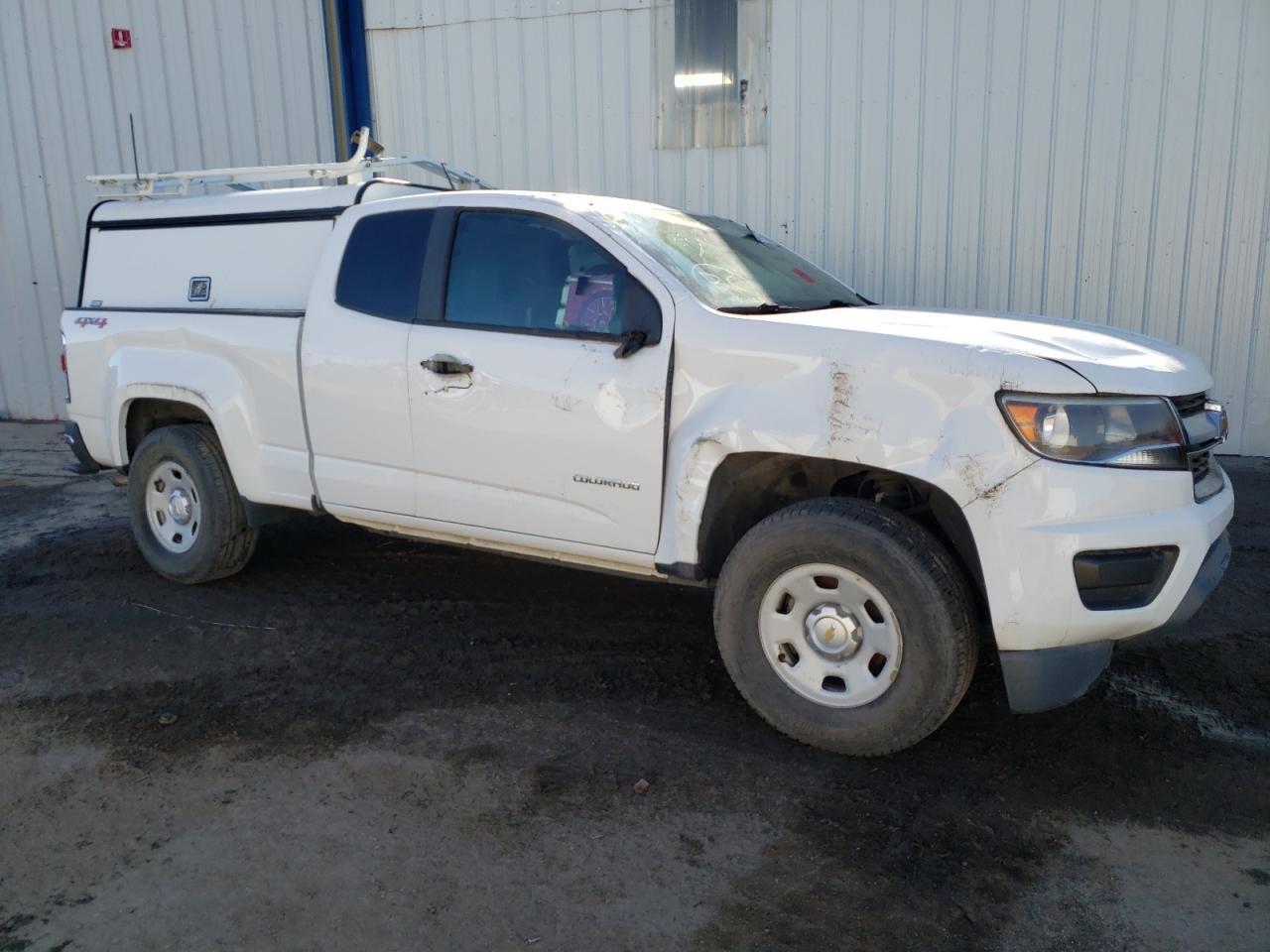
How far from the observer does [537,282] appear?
13.9 feet

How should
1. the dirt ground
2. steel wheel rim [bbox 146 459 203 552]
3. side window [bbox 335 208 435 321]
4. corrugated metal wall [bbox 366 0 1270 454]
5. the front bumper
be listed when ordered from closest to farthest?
the dirt ground, the front bumper, side window [bbox 335 208 435 321], steel wheel rim [bbox 146 459 203 552], corrugated metal wall [bbox 366 0 1270 454]

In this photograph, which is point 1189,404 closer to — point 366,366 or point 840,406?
point 840,406

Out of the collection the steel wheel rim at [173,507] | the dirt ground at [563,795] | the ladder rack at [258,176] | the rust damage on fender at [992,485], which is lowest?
the dirt ground at [563,795]

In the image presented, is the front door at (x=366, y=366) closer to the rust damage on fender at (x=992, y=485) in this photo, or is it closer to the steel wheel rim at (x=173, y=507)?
the steel wheel rim at (x=173, y=507)

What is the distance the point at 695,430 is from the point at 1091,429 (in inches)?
50.9

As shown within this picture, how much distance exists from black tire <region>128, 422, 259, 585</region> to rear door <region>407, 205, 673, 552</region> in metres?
1.31

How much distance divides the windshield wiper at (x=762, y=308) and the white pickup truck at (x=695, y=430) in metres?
0.02

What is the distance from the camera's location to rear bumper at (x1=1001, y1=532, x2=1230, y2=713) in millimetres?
3273

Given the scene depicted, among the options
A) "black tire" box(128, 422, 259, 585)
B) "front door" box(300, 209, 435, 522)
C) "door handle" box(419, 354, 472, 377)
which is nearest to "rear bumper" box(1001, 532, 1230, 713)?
"door handle" box(419, 354, 472, 377)

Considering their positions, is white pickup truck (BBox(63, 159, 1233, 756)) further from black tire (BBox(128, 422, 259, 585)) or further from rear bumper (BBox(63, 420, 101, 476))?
rear bumper (BBox(63, 420, 101, 476))

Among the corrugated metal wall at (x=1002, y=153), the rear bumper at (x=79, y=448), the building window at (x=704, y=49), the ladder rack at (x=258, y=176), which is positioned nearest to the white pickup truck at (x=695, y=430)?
the ladder rack at (x=258, y=176)

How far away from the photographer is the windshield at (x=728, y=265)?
13.3 ft

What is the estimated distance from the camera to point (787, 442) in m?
3.53

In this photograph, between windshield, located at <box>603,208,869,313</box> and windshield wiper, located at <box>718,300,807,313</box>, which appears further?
windshield, located at <box>603,208,869,313</box>
